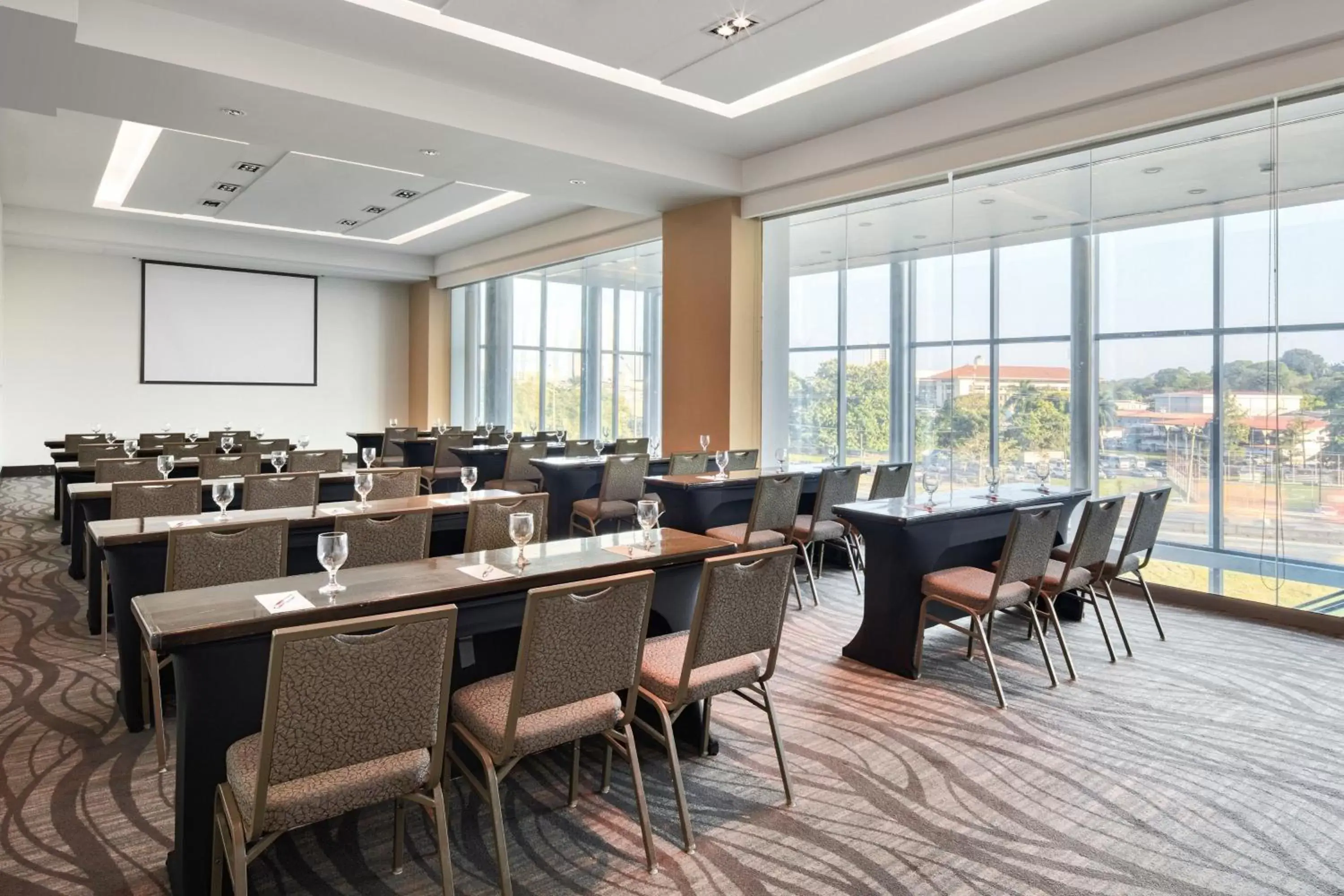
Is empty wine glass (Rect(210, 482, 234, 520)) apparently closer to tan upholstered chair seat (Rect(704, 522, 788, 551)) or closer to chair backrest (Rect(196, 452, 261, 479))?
chair backrest (Rect(196, 452, 261, 479))

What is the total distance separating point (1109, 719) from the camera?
11.1 ft

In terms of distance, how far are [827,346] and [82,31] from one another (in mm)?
6328

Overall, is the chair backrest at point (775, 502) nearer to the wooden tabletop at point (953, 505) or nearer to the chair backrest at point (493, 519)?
the wooden tabletop at point (953, 505)

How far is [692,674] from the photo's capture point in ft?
8.11

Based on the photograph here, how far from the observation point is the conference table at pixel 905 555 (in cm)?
390

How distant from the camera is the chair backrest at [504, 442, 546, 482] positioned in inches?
295

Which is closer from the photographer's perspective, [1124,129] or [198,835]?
[198,835]

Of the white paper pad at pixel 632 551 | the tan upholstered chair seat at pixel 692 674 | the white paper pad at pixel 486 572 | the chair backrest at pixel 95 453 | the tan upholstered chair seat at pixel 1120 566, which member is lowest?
the tan upholstered chair seat at pixel 692 674

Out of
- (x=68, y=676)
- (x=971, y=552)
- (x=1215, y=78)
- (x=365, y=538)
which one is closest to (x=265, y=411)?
(x=68, y=676)

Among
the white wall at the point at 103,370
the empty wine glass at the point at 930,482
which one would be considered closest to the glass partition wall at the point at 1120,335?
the empty wine glass at the point at 930,482

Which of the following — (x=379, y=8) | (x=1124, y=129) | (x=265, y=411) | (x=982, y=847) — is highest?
(x=379, y=8)

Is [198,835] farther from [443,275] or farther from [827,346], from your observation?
[443,275]

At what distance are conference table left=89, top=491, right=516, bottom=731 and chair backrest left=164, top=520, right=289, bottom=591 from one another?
0.06m

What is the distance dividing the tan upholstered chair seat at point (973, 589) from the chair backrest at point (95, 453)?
628 centimetres
